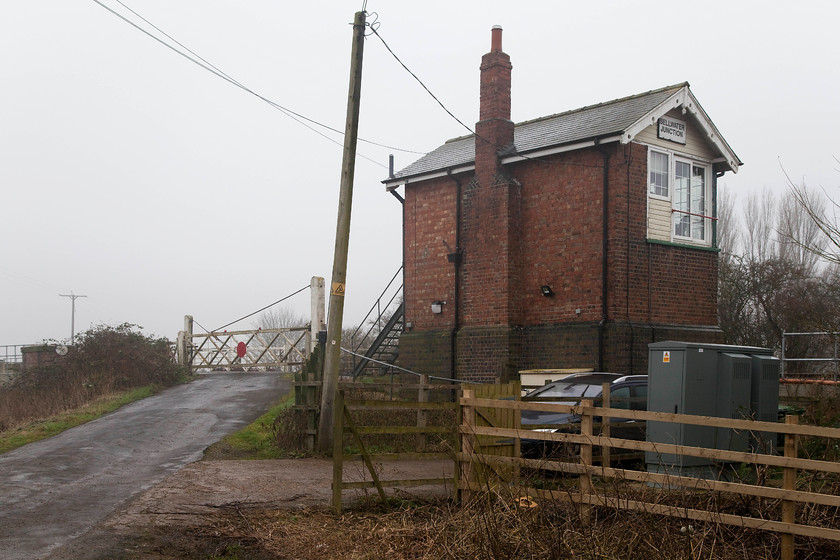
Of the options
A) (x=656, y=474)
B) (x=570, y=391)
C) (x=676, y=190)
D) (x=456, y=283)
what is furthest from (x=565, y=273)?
(x=656, y=474)

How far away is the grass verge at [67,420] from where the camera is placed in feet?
47.1

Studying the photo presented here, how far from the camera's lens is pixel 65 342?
Answer: 941 inches

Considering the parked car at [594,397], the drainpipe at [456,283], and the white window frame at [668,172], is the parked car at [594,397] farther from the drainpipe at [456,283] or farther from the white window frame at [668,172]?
the drainpipe at [456,283]

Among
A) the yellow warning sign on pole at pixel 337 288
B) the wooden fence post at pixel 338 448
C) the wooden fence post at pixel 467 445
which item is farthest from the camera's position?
the yellow warning sign on pole at pixel 337 288

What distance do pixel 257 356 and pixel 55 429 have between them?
12739 mm

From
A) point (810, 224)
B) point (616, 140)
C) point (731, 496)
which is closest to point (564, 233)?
point (616, 140)

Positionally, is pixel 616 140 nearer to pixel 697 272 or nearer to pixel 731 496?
pixel 697 272

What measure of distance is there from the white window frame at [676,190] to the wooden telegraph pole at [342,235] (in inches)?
310

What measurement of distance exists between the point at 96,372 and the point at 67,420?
6.37m

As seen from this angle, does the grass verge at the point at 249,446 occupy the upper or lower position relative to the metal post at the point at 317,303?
lower

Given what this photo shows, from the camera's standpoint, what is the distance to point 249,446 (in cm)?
1358

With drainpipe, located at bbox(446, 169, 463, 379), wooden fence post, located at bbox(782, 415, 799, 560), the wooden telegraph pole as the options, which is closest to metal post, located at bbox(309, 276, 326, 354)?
drainpipe, located at bbox(446, 169, 463, 379)

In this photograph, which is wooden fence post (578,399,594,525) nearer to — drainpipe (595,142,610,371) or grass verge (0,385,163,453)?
drainpipe (595,142,610,371)

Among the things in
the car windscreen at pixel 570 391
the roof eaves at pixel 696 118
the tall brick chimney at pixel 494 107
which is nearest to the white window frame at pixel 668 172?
the roof eaves at pixel 696 118
